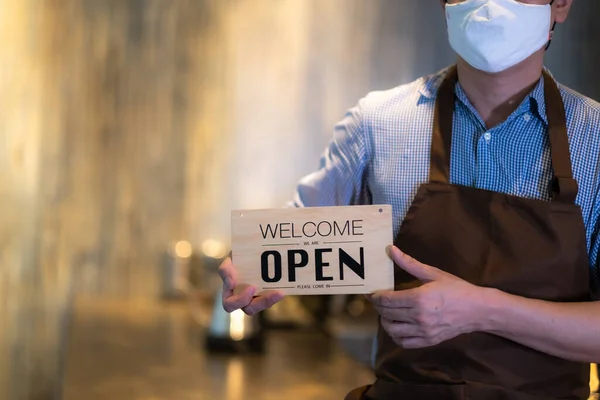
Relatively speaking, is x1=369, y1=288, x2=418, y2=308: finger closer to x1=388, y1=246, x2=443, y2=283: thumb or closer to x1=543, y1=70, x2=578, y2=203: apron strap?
x1=388, y1=246, x2=443, y2=283: thumb

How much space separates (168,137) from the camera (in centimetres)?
237

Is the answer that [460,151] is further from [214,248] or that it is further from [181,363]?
[214,248]

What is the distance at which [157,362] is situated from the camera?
5.70ft

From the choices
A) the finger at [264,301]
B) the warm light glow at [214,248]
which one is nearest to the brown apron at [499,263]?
the finger at [264,301]

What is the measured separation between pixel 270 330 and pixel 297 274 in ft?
3.89

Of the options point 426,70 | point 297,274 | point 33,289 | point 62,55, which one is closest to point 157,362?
point 33,289

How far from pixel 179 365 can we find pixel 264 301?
761 mm

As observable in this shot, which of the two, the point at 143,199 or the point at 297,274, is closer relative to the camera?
the point at 297,274

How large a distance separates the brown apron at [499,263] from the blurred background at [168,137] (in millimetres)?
1002

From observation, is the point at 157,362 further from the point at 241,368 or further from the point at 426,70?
the point at 426,70

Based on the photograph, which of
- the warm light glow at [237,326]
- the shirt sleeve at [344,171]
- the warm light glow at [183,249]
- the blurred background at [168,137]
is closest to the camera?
the shirt sleeve at [344,171]

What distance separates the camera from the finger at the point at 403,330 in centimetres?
98

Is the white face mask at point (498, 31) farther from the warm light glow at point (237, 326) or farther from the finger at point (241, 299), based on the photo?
the warm light glow at point (237, 326)

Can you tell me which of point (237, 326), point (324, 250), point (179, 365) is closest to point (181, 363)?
point (179, 365)
